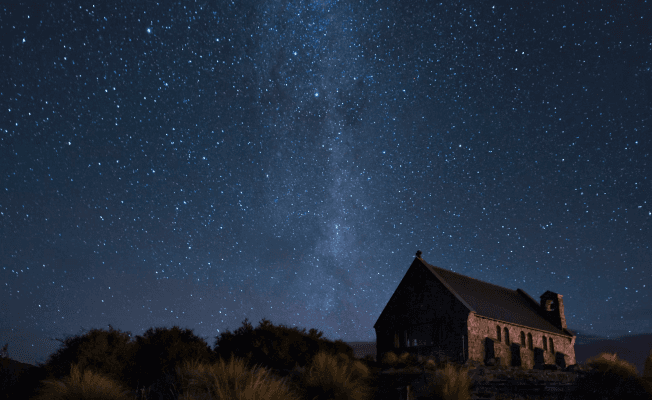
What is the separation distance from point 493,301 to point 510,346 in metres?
4.68

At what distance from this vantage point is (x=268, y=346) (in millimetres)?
20781

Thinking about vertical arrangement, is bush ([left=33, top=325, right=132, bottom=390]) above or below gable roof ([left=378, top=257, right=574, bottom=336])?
below

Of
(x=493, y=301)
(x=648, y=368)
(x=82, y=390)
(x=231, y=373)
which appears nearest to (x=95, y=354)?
(x=82, y=390)

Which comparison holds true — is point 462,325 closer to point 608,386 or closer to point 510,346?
point 510,346

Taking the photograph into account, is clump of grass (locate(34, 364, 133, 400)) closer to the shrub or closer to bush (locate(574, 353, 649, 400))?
bush (locate(574, 353, 649, 400))

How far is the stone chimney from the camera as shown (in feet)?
135

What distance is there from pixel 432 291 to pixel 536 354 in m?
10.8

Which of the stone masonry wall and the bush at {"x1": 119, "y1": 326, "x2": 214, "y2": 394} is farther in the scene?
the stone masonry wall

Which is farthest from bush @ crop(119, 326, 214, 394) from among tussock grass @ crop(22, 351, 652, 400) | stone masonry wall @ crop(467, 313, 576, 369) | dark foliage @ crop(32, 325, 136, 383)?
stone masonry wall @ crop(467, 313, 576, 369)

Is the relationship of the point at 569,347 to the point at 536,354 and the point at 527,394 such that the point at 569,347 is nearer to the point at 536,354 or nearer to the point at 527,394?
the point at 536,354

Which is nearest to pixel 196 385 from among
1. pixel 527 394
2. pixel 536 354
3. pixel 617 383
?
pixel 527 394

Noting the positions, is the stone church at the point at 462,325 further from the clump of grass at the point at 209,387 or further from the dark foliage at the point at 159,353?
the clump of grass at the point at 209,387

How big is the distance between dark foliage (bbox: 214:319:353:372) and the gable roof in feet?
44.7

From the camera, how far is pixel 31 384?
52.3 feet
